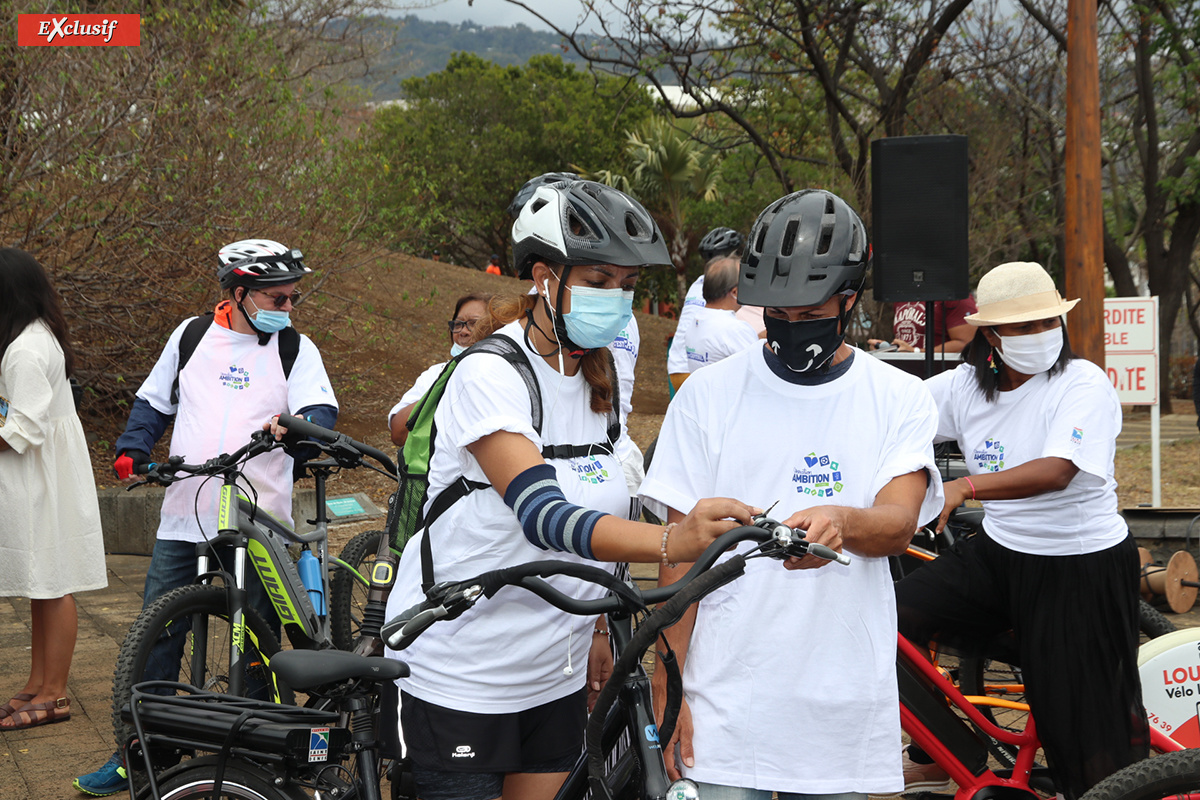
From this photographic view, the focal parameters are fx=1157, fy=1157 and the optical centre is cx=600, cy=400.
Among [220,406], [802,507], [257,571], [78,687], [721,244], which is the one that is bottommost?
[78,687]

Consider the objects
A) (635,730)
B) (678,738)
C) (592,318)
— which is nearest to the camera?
(635,730)

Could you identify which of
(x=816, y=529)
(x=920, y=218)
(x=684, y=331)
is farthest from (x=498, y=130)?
(x=816, y=529)

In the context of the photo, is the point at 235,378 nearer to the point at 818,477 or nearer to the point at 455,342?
the point at 455,342

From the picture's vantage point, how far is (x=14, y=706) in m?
5.17

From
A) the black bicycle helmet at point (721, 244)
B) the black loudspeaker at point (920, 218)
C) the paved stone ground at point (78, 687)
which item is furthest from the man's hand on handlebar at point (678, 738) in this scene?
the black loudspeaker at point (920, 218)

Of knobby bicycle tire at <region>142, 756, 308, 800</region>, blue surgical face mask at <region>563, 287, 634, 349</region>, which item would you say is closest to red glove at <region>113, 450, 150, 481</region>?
knobby bicycle tire at <region>142, 756, 308, 800</region>

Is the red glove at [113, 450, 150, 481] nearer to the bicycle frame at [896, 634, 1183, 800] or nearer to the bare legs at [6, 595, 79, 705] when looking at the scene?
the bare legs at [6, 595, 79, 705]

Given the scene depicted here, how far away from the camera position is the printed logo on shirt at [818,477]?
2.39 m

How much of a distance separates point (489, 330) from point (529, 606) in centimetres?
71

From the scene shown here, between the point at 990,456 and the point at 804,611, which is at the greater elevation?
the point at 990,456

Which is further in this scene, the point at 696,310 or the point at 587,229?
the point at 696,310

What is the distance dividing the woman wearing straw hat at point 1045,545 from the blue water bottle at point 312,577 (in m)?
2.36

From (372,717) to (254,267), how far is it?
2615mm

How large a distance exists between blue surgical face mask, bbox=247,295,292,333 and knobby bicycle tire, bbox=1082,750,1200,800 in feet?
11.4
